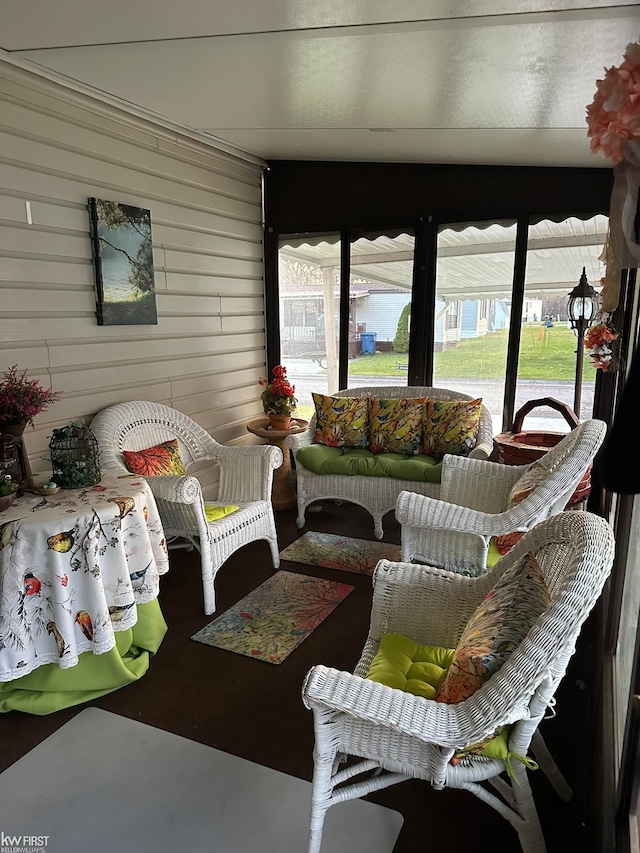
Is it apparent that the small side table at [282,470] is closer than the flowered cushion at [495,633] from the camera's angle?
No

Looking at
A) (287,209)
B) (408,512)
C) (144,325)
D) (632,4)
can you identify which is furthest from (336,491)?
(632,4)

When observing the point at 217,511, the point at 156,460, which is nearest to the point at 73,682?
the point at 217,511

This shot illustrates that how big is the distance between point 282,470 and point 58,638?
2.33 meters

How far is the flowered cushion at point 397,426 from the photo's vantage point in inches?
153

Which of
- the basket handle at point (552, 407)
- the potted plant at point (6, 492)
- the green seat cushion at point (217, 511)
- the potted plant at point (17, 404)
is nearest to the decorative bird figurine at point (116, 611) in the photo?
the potted plant at point (6, 492)

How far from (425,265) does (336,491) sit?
189 centimetres

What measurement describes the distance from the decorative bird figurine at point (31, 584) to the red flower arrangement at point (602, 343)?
2338mm

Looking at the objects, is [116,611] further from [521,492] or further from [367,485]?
[367,485]

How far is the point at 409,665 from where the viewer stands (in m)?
1.62

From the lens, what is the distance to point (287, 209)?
4.62 m

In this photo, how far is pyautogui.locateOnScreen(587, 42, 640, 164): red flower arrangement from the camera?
64 cm

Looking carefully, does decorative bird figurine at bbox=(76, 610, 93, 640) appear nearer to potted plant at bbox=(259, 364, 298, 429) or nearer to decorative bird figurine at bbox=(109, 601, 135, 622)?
decorative bird figurine at bbox=(109, 601, 135, 622)

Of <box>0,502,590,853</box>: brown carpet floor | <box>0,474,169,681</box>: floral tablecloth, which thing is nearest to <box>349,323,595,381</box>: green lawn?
<box>0,502,590,853</box>: brown carpet floor

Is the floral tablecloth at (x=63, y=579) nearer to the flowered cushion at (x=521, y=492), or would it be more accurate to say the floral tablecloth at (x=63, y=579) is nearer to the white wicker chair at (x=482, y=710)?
the white wicker chair at (x=482, y=710)
